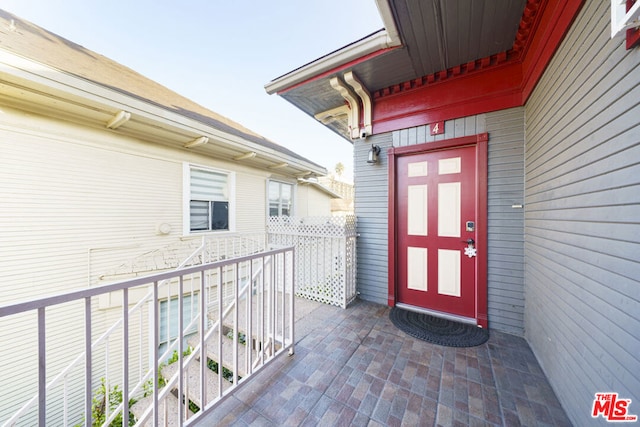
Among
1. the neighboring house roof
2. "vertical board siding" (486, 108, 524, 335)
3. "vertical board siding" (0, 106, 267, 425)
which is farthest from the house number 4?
"vertical board siding" (0, 106, 267, 425)

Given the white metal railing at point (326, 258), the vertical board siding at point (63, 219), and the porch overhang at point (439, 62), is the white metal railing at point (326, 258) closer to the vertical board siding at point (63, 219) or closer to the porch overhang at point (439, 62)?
the porch overhang at point (439, 62)

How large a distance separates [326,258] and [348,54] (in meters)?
2.76

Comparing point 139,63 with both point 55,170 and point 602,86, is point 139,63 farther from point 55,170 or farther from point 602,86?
point 602,86

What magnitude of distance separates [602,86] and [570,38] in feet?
2.15

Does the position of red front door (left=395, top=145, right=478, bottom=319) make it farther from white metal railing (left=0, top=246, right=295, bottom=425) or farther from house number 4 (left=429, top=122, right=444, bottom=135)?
white metal railing (left=0, top=246, right=295, bottom=425)

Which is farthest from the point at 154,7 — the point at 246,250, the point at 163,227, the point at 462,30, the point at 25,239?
the point at 462,30

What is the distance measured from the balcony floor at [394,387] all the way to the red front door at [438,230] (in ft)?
2.21

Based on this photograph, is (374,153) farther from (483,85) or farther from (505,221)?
(505,221)

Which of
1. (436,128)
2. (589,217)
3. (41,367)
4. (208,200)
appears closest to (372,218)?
(436,128)

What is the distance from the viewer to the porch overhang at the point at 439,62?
192 cm

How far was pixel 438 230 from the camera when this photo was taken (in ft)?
9.86

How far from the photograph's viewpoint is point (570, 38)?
1551 millimetres

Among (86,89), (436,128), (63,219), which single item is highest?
(86,89)

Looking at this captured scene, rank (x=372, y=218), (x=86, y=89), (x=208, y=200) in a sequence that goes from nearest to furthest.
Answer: (x=86, y=89) < (x=372, y=218) < (x=208, y=200)
